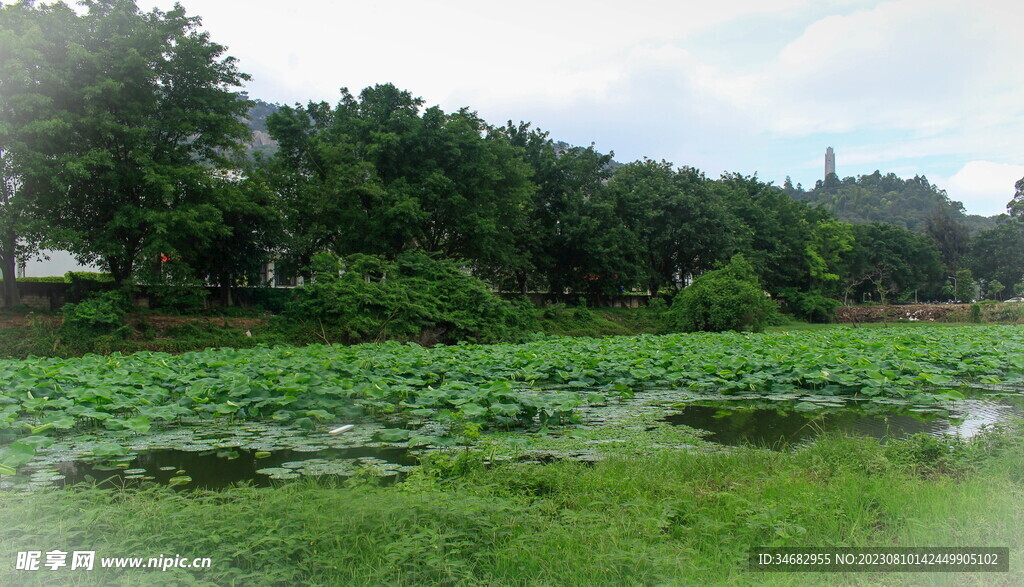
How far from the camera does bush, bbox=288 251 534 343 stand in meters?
17.0

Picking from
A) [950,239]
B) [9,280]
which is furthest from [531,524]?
[950,239]

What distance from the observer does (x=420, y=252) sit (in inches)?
793

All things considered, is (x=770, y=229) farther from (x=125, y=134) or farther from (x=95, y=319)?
(x=95, y=319)

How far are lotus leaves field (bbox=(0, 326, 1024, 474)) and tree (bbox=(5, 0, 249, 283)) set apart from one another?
25.7 feet

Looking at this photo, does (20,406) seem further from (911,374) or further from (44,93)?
(44,93)

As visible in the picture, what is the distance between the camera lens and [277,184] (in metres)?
22.3

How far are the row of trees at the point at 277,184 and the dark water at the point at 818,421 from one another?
47.0ft

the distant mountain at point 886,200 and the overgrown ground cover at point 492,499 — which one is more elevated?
the distant mountain at point 886,200

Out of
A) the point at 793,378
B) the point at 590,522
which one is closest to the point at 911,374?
the point at 793,378

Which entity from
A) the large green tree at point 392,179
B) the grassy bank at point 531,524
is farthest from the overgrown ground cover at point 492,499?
the large green tree at point 392,179

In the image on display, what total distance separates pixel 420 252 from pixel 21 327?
10.9 m

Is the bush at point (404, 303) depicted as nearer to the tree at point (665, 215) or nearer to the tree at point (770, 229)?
the tree at point (665, 215)

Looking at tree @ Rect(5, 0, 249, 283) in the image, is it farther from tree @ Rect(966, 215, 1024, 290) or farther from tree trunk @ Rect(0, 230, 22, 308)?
tree @ Rect(966, 215, 1024, 290)

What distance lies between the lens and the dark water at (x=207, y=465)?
180 inches
